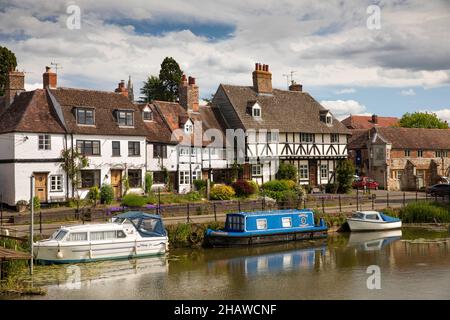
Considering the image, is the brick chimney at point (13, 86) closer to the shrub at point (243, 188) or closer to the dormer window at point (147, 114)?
the dormer window at point (147, 114)

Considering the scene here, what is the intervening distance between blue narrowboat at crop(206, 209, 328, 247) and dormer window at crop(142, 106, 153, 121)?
16.6 m

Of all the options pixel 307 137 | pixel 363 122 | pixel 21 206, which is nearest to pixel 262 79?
pixel 307 137

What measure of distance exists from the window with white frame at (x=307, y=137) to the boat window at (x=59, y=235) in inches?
1190

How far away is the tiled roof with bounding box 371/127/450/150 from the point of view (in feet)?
210

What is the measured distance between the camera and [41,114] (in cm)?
4084

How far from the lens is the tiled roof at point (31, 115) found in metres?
39.3

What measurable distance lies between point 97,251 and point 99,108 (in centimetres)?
1798

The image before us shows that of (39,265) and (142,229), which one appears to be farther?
(142,229)

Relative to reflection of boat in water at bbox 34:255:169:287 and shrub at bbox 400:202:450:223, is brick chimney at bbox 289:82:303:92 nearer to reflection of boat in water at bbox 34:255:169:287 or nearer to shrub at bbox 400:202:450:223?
shrub at bbox 400:202:450:223

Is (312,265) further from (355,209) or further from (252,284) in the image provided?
(355,209)
